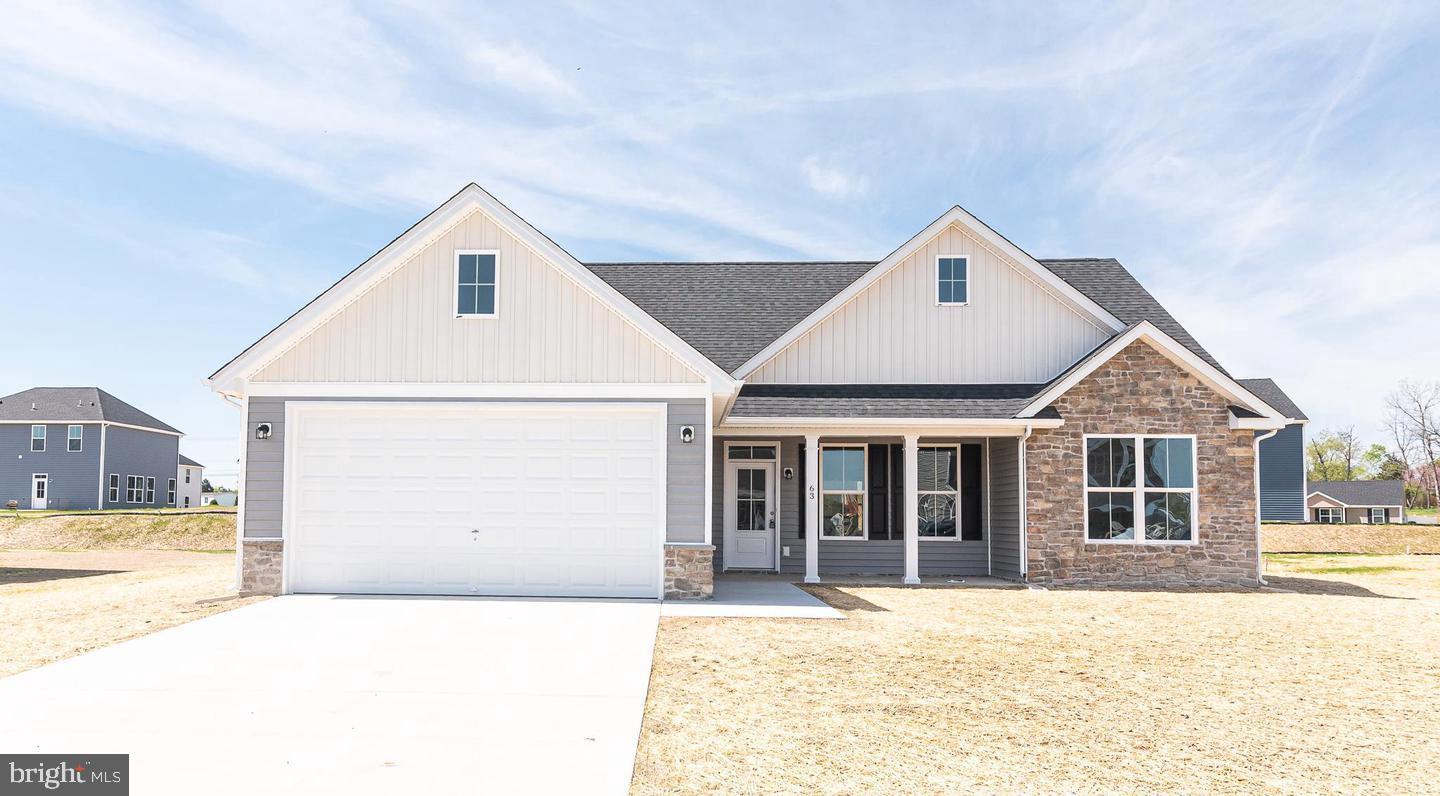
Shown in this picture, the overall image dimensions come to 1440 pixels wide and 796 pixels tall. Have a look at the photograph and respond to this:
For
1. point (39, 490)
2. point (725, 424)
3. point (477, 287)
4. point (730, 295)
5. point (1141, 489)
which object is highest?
point (730, 295)

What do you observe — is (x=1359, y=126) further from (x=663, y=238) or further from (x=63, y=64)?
(x=63, y=64)

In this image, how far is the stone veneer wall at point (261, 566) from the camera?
12805 millimetres

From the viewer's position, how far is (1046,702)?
23.7 ft

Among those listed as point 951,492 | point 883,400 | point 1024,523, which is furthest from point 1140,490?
point 883,400

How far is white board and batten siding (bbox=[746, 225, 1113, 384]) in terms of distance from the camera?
16.7 m

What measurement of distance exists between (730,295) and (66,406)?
129ft

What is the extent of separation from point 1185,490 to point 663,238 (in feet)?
54.3

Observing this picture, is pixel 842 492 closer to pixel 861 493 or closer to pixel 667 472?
pixel 861 493

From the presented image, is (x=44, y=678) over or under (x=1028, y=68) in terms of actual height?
under

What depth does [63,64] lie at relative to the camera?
584 inches

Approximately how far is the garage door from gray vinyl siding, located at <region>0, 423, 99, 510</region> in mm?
38400

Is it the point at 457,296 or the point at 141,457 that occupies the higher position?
the point at 457,296

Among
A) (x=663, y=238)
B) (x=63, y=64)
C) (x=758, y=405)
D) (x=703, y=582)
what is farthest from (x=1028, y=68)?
(x=63, y=64)

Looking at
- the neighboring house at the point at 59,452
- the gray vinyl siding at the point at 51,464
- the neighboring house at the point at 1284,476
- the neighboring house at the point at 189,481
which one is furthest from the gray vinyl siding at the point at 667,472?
the neighboring house at the point at 189,481
